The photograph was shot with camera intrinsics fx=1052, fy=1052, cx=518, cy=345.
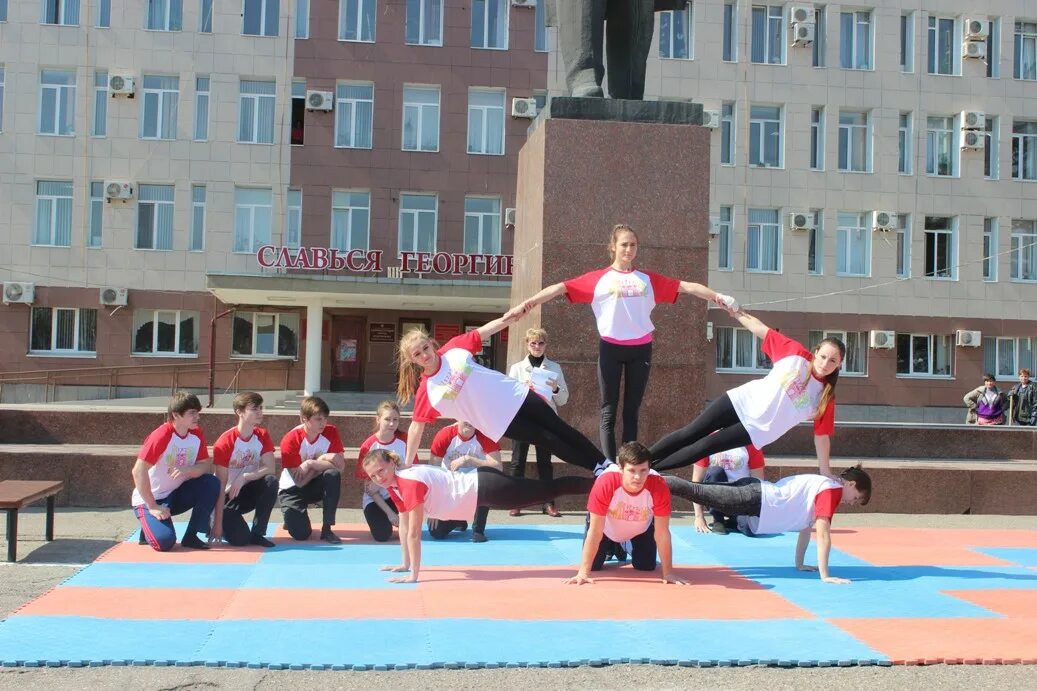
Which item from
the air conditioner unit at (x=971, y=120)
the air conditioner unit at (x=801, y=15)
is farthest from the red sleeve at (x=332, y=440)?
the air conditioner unit at (x=971, y=120)

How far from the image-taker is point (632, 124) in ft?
31.5

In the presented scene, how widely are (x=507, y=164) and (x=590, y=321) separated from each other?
19.9m

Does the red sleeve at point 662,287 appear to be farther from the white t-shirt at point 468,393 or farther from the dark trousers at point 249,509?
the dark trousers at point 249,509

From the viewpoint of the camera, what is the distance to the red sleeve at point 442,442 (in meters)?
8.52

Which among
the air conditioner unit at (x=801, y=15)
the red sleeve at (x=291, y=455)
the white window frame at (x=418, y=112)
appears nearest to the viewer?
the red sleeve at (x=291, y=455)

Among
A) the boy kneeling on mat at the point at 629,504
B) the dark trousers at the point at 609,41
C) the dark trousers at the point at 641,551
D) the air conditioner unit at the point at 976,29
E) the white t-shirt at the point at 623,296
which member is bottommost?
the dark trousers at the point at 641,551

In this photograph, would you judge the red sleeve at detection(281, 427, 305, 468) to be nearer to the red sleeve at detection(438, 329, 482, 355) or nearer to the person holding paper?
the person holding paper

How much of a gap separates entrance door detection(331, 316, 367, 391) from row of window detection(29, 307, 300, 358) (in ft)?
3.58

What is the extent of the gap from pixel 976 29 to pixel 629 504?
90.4ft

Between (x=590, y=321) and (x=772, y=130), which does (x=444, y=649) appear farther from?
(x=772, y=130)

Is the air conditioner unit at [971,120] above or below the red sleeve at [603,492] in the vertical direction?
above

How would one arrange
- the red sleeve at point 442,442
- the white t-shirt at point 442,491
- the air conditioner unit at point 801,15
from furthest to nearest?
the air conditioner unit at point 801,15 → the red sleeve at point 442,442 → the white t-shirt at point 442,491

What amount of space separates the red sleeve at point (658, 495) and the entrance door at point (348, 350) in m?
23.4

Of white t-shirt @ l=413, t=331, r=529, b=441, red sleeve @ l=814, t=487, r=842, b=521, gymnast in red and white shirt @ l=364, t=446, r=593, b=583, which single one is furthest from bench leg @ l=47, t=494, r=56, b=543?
red sleeve @ l=814, t=487, r=842, b=521
